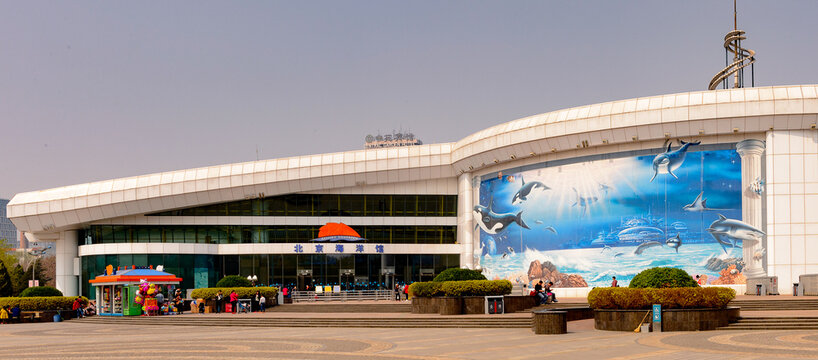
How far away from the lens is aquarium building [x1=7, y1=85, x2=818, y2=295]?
48.3 metres

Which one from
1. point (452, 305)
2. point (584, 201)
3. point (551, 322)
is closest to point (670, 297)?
point (551, 322)

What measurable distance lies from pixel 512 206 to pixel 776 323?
96.9 feet

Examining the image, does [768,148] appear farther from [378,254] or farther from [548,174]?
[378,254]

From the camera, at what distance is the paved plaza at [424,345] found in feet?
74.2

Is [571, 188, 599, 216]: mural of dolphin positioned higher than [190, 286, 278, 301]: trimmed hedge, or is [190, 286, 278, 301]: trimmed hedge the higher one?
[571, 188, 599, 216]: mural of dolphin

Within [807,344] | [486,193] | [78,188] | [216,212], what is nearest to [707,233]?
[486,193]

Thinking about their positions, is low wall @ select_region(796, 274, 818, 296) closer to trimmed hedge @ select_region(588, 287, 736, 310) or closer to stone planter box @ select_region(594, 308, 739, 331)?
stone planter box @ select_region(594, 308, 739, 331)

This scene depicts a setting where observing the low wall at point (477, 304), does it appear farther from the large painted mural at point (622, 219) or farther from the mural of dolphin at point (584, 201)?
the mural of dolphin at point (584, 201)

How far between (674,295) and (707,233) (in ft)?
67.7

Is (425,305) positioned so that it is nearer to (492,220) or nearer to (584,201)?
(584,201)

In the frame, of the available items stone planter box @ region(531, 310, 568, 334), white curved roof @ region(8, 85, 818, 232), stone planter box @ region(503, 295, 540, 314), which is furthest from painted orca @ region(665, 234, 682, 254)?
stone planter box @ region(531, 310, 568, 334)

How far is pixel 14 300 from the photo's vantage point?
2063 inches

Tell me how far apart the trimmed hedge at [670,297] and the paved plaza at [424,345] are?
1.31 metres

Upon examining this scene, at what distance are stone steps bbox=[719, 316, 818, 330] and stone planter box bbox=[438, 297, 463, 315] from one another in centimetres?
1330
